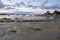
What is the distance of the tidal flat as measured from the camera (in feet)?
9.01

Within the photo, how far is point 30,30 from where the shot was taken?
3.05m

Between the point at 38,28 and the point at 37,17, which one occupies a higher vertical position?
the point at 37,17

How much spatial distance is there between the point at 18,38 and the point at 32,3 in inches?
40.5

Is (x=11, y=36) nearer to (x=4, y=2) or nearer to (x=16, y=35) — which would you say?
(x=16, y=35)

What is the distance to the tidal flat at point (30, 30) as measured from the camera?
2746 mm

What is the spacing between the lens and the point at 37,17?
11.0ft

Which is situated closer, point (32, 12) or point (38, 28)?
point (38, 28)

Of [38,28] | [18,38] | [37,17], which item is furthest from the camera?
[37,17]

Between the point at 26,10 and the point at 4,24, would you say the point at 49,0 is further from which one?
the point at 4,24

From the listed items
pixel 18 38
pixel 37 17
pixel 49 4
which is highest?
pixel 49 4

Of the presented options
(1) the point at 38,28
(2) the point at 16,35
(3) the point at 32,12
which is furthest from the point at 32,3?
(2) the point at 16,35

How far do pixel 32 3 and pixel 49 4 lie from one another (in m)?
0.40

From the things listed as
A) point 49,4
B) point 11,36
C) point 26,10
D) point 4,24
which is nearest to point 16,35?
point 11,36

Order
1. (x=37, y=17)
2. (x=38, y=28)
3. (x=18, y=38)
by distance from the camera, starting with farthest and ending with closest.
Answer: (x=37, y=17)
(x=38, y=28)
(x=18, y=38)
